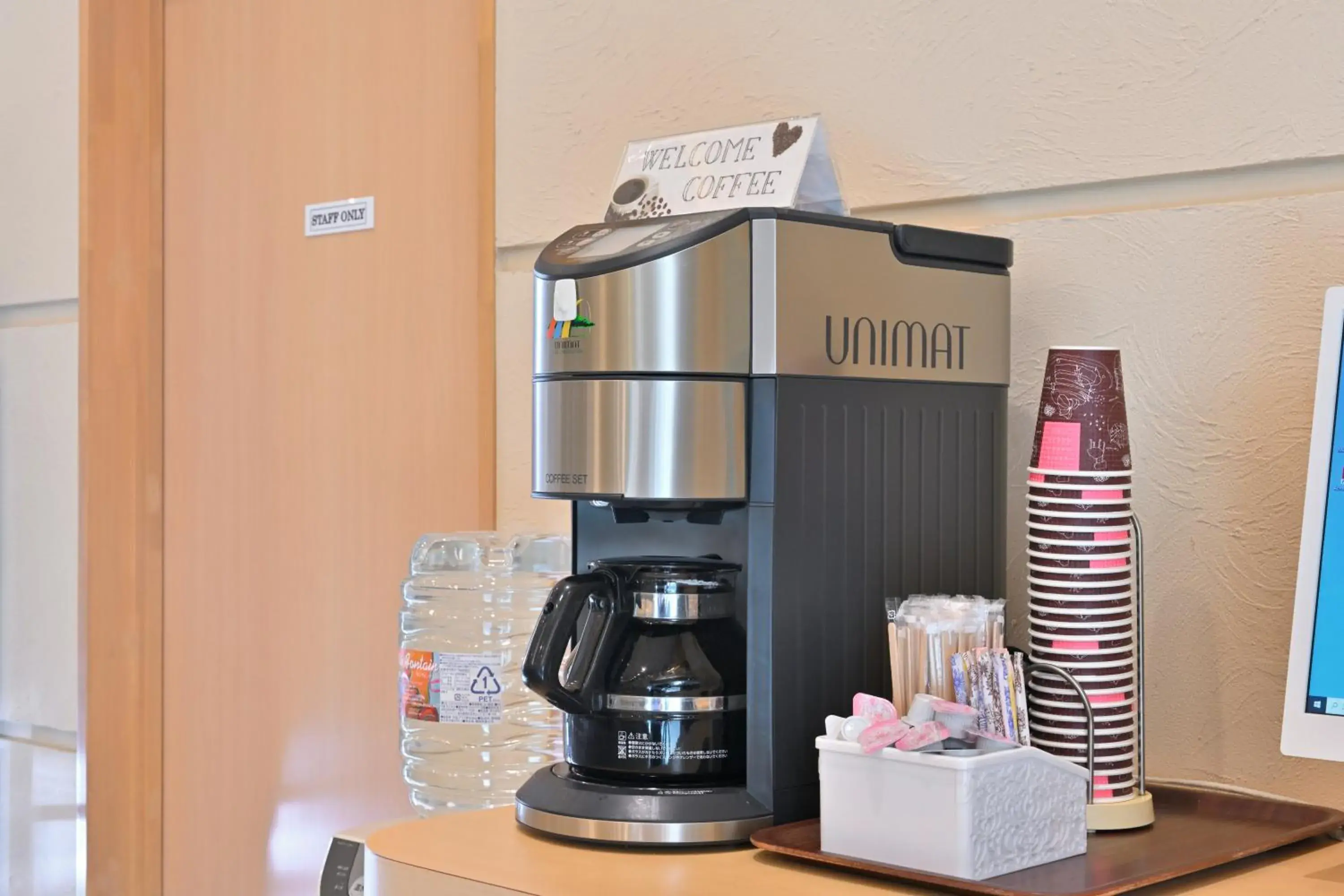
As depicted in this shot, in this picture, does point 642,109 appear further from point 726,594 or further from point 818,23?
point 726,594

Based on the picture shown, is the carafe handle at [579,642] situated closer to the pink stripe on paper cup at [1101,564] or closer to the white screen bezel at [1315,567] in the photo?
the pink stripe on paper cup at [1101,564]

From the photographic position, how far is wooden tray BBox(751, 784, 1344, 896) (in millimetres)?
925

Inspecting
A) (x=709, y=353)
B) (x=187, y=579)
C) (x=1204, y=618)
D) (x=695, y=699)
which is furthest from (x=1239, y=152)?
(x=187, y=579)

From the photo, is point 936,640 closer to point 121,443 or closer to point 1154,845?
point 1154,845

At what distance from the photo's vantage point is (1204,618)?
4.21 ft

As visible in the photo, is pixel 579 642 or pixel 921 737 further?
pixel 579 642

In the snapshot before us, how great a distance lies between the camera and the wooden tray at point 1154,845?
0.93 meters

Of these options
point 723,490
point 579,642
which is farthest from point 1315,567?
point 579,642

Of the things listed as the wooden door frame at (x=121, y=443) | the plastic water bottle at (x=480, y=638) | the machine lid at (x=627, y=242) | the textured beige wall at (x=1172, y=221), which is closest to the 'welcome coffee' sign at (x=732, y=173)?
the machine lid at (x=627, y=242)

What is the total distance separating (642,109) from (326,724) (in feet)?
3.38

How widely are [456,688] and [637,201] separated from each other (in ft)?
1.72

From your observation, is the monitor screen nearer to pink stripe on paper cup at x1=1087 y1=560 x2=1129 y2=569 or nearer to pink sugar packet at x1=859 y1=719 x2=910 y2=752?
pink stripe on paper cup at x1=1087 y1=560 x2=1129 y2=569

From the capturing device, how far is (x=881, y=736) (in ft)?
3.21

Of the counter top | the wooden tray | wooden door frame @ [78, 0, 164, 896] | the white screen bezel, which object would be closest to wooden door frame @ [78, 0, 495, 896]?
wooden door frame @ [78, 0, 164, 896]
